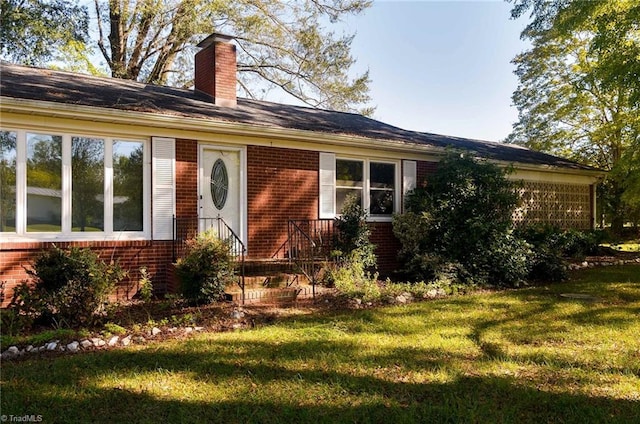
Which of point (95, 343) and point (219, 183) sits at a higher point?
point (219, 183)

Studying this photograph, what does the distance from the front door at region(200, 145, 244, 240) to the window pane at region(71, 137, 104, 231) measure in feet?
5.69

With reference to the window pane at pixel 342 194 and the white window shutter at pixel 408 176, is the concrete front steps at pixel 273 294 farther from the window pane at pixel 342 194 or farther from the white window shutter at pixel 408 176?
the white window shutter at pixel 408 176

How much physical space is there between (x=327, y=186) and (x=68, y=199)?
496cm

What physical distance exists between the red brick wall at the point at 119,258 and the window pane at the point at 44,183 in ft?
1.23

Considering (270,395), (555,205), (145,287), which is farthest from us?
(555,205)

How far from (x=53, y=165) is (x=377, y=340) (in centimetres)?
566

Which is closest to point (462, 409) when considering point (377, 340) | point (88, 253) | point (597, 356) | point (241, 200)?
point (377, 340)

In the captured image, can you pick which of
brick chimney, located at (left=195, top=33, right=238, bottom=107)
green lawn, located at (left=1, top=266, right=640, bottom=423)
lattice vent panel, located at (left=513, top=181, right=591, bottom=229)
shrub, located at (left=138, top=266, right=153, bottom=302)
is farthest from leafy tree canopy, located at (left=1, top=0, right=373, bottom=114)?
green lawn, located at (left=1, top=266, right=640, bottom=423)

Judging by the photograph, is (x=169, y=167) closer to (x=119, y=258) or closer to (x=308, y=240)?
(x=119, y=258)

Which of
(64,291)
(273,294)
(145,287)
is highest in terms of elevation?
(64,291)

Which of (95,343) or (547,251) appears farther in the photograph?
(547,251)

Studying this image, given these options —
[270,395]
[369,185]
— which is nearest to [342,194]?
[369,185]

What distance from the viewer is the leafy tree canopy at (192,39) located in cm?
1680

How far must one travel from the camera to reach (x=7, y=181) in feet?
22.6
